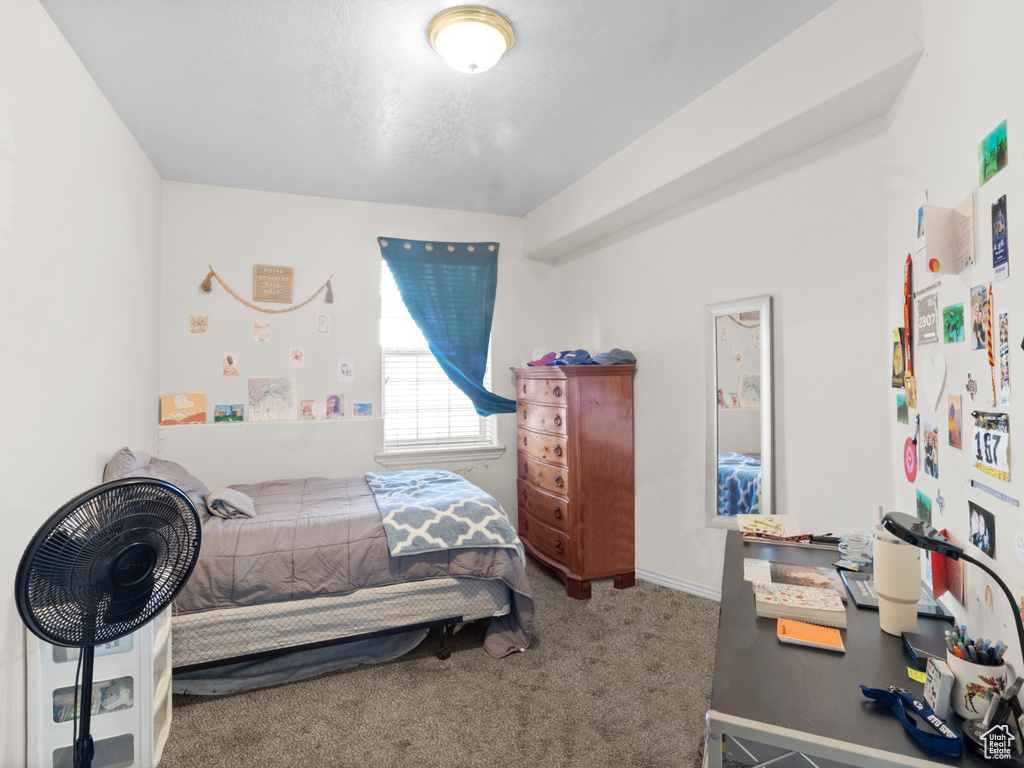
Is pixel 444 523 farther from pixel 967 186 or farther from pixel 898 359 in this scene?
pixel 967 186

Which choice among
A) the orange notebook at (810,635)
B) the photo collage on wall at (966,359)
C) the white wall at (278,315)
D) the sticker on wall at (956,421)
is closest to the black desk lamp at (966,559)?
the photo collage on wall at (966,359)

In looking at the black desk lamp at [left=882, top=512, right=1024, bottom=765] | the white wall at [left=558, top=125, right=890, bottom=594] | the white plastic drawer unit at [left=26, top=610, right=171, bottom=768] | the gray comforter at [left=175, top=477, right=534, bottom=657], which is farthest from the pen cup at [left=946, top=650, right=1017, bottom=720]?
the white plastic drawer unit at [left=26, top=610, right=171, bottom=768]

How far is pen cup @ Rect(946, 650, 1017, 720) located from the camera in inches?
36.6

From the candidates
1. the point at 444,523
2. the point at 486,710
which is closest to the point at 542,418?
the point at 444,523

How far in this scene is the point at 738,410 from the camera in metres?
2.87

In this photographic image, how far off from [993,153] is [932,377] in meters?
0.69

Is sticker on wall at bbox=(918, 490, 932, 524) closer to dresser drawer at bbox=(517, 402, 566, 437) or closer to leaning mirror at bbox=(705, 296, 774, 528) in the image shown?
leaning mirror at bbox=(705, 296, 774, 528)

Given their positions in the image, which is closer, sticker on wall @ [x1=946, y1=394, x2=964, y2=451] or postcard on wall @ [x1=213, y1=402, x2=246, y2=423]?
sticker on wall @ [x1=946, y1=394, x2=964, y2=451]

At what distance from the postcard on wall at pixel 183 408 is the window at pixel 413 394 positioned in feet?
4.10

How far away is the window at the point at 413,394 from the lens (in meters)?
4.23

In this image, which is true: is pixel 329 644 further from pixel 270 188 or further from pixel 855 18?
pixel 855 18

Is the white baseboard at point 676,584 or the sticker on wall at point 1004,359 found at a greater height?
the sticker on wall at point 1004,359

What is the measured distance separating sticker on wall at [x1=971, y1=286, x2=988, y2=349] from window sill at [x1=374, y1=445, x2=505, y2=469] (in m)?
3.45

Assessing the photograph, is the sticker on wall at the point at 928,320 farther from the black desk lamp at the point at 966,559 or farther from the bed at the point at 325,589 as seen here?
the bed at the point at 325,589
